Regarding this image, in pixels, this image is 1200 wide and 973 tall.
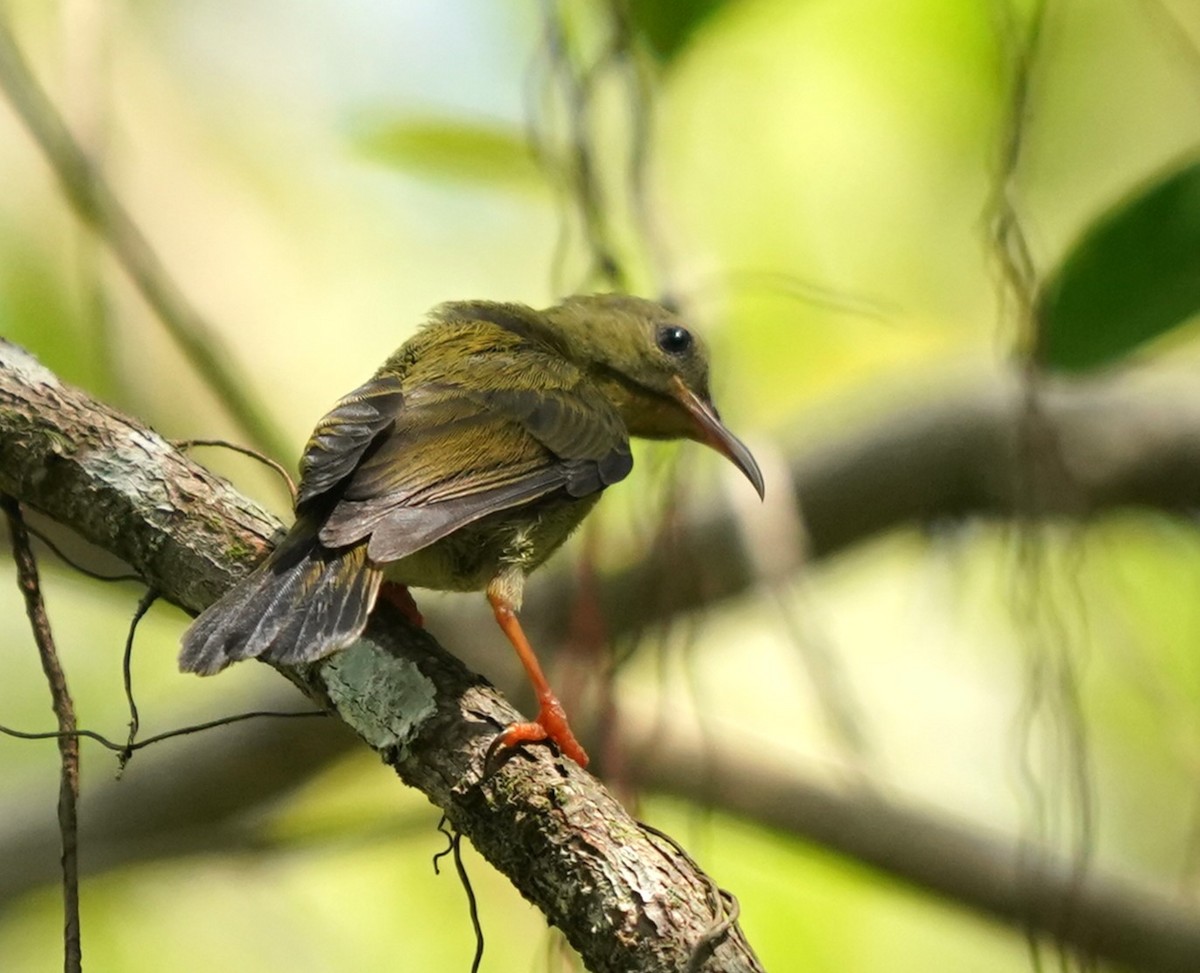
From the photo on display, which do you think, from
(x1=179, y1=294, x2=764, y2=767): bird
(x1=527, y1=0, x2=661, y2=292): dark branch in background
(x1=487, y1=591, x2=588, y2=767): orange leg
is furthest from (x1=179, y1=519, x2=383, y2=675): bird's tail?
(x1=527, y1=0, x2=661, y2=292): dark branch in background

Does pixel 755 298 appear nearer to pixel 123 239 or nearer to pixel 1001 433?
pixel 1001 433

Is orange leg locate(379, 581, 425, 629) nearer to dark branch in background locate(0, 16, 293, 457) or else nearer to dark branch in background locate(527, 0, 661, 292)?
dark branch in background locate(527, 0, 661, 292)

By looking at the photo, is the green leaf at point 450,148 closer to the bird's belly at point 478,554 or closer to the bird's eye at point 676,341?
the bird's eye at point 676,341

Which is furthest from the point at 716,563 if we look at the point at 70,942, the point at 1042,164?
the point at 1042,164

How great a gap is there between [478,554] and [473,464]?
237 millimetres

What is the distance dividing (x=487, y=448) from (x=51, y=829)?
2404mm

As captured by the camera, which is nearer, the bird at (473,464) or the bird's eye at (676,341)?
the bird at (473,464)

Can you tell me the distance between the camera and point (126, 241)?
464cm

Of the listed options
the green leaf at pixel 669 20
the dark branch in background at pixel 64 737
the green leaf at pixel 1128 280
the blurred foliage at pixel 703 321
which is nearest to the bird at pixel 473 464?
the dark branch in background at pixel 64 737

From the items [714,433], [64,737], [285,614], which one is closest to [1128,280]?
[714,433]

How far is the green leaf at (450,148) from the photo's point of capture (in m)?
4.44

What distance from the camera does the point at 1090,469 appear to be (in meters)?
5.03

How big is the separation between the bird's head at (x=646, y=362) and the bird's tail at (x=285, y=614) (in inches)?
65.7

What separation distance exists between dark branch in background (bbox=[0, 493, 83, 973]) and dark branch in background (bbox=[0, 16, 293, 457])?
170 centimetres
